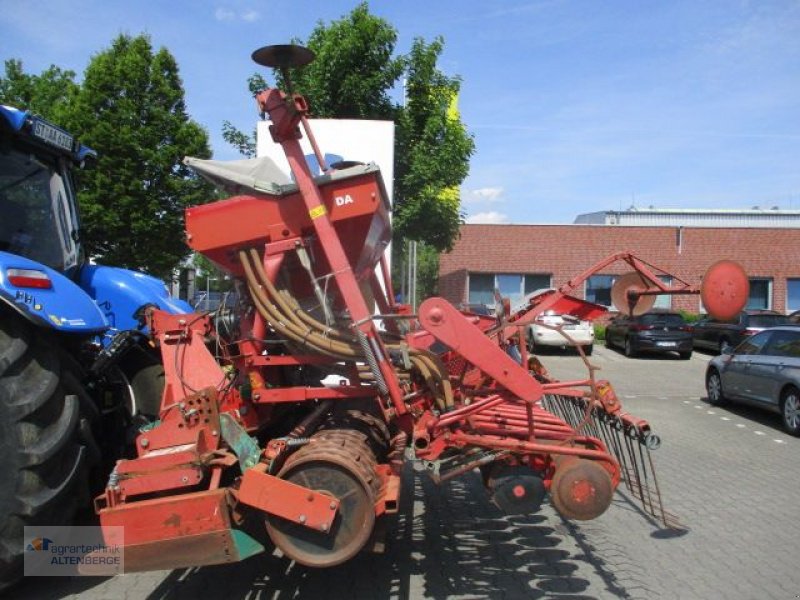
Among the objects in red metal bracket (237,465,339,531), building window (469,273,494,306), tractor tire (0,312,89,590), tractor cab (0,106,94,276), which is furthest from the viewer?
building window (469,273,494,306)

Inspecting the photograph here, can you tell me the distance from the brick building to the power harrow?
22026 millimetres

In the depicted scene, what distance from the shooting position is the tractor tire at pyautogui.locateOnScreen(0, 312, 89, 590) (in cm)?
330

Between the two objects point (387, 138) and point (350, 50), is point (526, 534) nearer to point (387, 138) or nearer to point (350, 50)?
point (387, 138)

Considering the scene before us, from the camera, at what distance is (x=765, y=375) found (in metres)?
9.70

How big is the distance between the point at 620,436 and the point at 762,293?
82.9ft

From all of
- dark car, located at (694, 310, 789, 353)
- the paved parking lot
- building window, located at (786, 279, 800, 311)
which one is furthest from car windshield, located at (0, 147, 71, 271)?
building window, located at (786, 279, 800, 311)

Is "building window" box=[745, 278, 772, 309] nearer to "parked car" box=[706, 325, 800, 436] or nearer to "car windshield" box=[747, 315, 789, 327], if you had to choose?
"car windshield" box=[747, 315, 789, 327]

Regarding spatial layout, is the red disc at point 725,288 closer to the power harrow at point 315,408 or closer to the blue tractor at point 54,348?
the power harrow at point 315,408

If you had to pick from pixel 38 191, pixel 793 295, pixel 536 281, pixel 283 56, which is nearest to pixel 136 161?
pixel 38 191

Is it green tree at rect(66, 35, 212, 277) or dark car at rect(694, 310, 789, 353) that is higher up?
green tree at rect(66, 35, 212, 277)

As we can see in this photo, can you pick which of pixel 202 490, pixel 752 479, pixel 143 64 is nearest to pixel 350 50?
pixel 143 64

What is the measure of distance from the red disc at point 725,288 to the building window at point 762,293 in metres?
25.6

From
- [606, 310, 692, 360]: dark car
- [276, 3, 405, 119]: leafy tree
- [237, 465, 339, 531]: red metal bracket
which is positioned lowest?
[237, 465, 339, 531]: red metal bracket

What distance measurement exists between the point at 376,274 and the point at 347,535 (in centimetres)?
212
